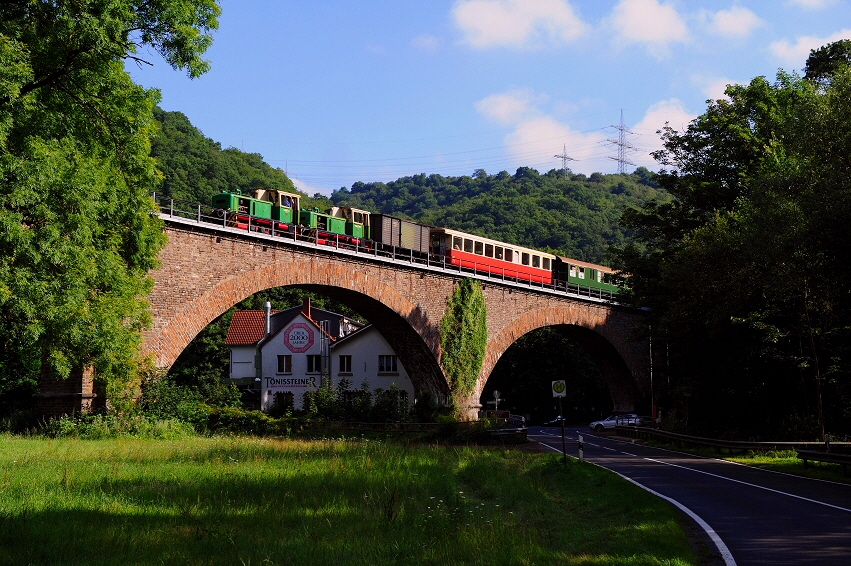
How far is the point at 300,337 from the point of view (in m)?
56.3

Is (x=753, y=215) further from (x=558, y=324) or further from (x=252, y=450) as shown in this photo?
(x=558, y=324)

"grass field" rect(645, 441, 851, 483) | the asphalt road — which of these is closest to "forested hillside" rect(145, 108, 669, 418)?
the asphalt road

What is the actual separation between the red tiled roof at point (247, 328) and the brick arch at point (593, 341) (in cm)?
2063

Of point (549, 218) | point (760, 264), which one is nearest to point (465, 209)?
point (549, 218)

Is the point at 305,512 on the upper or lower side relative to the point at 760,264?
lower

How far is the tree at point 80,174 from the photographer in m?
14.4

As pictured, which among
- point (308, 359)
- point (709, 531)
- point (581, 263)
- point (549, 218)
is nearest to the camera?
point (709, 531)

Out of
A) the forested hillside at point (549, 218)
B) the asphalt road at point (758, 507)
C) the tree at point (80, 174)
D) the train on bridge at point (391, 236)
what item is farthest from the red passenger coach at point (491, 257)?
the forested hillside at point (549, 218)

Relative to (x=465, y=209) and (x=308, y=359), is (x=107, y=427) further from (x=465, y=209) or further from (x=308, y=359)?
(x=465, y=209)

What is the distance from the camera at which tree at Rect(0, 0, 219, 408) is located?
14.4 metres

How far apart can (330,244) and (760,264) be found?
17.4 m

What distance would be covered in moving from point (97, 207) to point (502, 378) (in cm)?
5307

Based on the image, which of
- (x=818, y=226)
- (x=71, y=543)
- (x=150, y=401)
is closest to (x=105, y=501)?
(x=71, y=543)

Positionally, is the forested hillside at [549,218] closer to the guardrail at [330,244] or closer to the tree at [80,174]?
the guardrail at [330,244]
